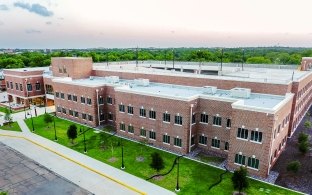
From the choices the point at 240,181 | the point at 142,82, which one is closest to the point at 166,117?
the point at 142,82

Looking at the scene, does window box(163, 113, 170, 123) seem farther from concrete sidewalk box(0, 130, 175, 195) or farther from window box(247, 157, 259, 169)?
window box(247, 157, 259, 169)

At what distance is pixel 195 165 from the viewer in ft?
108

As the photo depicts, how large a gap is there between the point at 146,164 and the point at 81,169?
8.64m

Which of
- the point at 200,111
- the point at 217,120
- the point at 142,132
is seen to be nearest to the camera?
the point at 217,120

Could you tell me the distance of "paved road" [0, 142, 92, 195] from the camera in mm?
27859

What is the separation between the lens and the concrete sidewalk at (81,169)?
1097 inches

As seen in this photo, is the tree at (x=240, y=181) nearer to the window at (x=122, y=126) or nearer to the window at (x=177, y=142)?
the window at (x=177, y=142)

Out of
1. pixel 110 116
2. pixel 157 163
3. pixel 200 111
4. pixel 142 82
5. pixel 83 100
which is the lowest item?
pixel 157 163

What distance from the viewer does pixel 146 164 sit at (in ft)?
110

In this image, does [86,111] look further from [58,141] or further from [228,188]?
[228,188]

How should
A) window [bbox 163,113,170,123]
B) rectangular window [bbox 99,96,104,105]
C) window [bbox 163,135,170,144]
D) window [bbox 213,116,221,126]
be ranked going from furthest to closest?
rectangular window [bbox 99,96,104,105] → window [bbox 163,135,170,144] → window [bbox 163,113,170,123] → window [bbox 213,116,221,126]

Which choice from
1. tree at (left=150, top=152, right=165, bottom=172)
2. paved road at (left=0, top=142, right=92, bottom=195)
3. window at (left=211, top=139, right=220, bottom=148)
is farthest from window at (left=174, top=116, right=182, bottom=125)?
paved road at (left=0, top=142, right=92, bottom=195)

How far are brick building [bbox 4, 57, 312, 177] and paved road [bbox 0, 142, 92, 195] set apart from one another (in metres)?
15.0

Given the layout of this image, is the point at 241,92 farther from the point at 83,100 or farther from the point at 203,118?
the point at 83,100
